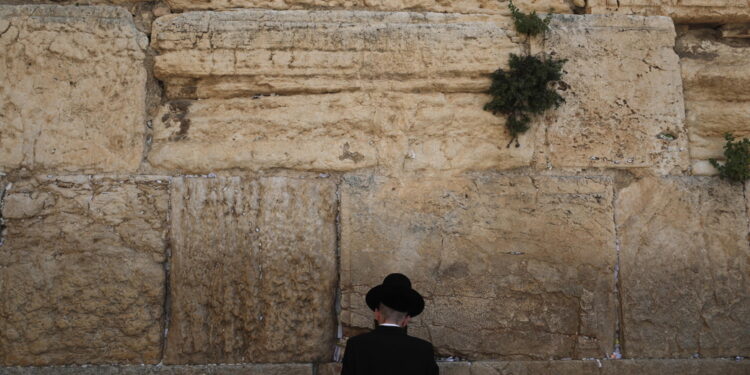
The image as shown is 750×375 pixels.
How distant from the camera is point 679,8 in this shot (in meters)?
4.16

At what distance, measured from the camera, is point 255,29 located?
3.89 metres

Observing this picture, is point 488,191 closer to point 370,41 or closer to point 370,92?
point 370,92

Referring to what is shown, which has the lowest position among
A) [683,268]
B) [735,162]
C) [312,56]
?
[683,268]

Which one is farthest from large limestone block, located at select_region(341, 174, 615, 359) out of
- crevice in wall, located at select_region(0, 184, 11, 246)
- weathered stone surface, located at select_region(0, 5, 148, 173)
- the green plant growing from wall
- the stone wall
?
crevice in wall, located at select_region(0, 184, 11, 246)

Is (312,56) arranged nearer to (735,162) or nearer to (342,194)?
(342,194)

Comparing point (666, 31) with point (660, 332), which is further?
point (666, 31)

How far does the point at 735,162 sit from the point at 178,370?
3788 millimetres

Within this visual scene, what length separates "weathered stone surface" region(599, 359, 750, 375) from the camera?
3.66 meters

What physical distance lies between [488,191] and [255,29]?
1.86 meters

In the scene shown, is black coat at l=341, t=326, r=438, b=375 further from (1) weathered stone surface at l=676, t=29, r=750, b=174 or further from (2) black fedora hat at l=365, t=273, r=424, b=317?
(1) weathered stone surface at l=676, t=29, r=750, b=174

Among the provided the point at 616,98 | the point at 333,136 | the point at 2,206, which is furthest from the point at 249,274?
the point at 616,98

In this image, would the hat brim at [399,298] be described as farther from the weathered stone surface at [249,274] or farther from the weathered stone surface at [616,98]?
the weathered stone surface at [616,98]

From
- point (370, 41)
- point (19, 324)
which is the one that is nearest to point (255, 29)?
point (370, 41)

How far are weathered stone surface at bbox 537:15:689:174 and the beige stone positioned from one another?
49.9 inches
